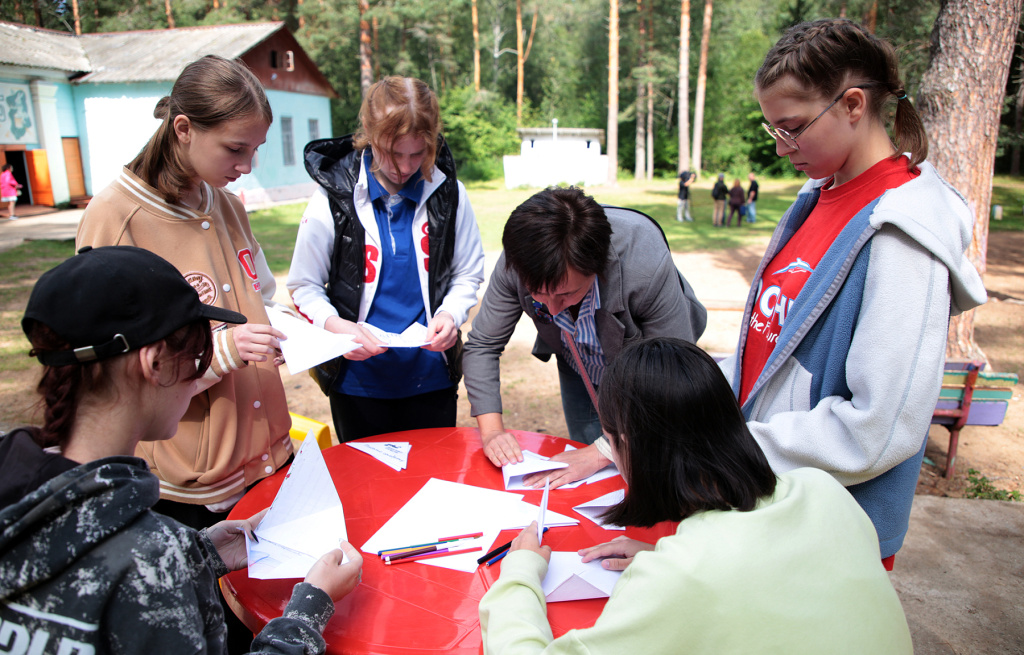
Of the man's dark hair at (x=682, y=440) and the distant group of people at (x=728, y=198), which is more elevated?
the man's dark hair at (x=682, y=440)

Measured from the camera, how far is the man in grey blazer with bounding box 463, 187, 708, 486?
175 cm

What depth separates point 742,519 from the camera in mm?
1057

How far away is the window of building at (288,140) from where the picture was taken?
1952 centimetres

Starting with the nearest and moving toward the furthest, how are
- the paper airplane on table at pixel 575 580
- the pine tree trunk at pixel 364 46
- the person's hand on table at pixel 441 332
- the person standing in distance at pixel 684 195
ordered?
the paper airplane on table at pixel 575 580 → the person's hand on table at pixel 441 332 → the person standing in distance at pixel 684 195 → the pine tree trunk at pixel 364 46

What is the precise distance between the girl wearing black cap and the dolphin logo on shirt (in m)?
1.33

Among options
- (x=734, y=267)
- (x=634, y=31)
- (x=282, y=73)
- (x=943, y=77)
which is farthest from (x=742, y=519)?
(x=634, y=31)

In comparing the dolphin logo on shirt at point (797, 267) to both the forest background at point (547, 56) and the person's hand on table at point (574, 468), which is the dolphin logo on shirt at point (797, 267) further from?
the forest background at point (547, 56)

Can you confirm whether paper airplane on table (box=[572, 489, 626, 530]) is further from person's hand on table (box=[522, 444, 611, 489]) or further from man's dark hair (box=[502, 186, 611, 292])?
man's dark hair (box=[502, 186, 611, 292])

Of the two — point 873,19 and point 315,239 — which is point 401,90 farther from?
point 873,19

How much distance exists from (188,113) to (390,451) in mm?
1131

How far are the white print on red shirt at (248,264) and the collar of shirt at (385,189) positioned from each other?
48 cm

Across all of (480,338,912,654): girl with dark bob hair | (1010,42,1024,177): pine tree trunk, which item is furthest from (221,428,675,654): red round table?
(1010,42,1024,177): pine tree trunk

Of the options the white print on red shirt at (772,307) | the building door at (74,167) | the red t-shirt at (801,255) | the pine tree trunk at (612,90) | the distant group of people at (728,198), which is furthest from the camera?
the pine tree trunk at (612,90)

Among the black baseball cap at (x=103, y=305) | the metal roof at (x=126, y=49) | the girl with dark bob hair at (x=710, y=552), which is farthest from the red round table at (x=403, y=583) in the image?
the metal roof at (x=126, y=49)
